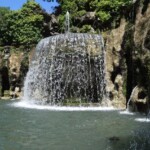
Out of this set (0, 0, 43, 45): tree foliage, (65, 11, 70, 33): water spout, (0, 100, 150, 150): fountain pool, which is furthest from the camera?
(0, 0, 43, 45): tree foliage

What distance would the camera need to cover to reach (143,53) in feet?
64.7

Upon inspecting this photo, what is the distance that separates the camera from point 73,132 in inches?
586

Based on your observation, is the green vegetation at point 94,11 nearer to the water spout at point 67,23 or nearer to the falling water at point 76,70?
the water spout at point 67,23

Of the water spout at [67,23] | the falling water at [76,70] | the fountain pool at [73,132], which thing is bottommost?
the fountain pool at [73,132]

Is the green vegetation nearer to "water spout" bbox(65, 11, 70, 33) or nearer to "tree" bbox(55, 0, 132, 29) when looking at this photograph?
"tree" bbox(55, 0, 132, 29)

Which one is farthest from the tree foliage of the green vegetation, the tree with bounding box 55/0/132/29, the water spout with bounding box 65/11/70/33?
the water spout with bounding box 65/11/70/33

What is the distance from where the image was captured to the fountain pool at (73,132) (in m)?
12.6

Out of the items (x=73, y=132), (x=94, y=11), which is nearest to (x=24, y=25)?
(x=94, y=11)

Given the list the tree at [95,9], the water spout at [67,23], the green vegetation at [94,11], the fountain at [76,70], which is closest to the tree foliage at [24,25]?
the tree at [95,9]

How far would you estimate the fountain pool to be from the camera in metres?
12.6

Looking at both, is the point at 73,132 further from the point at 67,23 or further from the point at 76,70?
the point at 67,23

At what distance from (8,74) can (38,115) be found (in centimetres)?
1528

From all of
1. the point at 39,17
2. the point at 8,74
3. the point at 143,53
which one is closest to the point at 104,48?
the point at 143,53

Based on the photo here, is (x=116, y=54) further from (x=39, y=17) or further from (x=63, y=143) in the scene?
(x=39, y=17)
